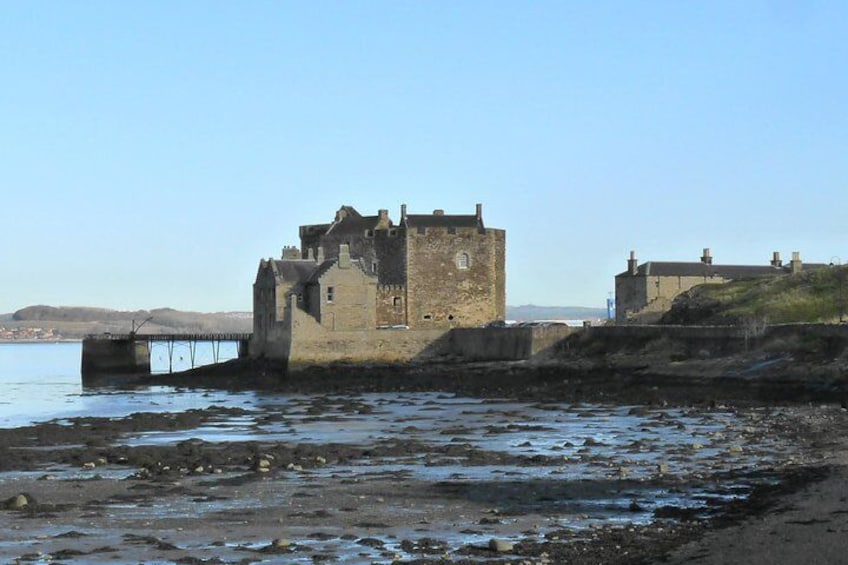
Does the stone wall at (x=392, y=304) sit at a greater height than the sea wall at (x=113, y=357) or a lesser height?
greater

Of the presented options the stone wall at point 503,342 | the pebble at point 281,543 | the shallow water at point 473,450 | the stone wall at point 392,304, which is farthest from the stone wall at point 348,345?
the pebble at point 281,543

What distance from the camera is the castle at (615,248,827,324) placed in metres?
72.5

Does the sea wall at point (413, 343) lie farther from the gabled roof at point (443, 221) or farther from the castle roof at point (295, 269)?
the gabled roof at point (443, 221)

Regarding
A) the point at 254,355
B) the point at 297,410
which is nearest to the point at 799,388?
the point at 297,410

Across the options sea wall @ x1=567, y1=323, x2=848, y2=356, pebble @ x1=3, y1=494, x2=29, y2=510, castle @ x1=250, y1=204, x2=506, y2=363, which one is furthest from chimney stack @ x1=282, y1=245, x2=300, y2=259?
pebble @ x1=3, y1=494, x2=29, y2=510

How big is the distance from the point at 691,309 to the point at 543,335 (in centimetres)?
941

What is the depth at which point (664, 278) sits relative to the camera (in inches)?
2889

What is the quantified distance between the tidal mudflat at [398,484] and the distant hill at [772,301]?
1898 cm

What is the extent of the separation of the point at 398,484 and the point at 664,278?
53.3 metres

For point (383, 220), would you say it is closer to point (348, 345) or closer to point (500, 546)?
point (348, 345)

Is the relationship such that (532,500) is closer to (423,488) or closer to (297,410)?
(423,488)

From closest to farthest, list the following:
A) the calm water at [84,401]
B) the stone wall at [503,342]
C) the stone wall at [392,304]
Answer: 1. the calm water at [84,401]
2. the stone wall at [503,342]
3. the stone wall at [392,304]

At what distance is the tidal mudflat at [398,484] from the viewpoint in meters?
16.3

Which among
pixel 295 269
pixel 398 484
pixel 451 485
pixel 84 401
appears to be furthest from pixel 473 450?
pixel 295 269
